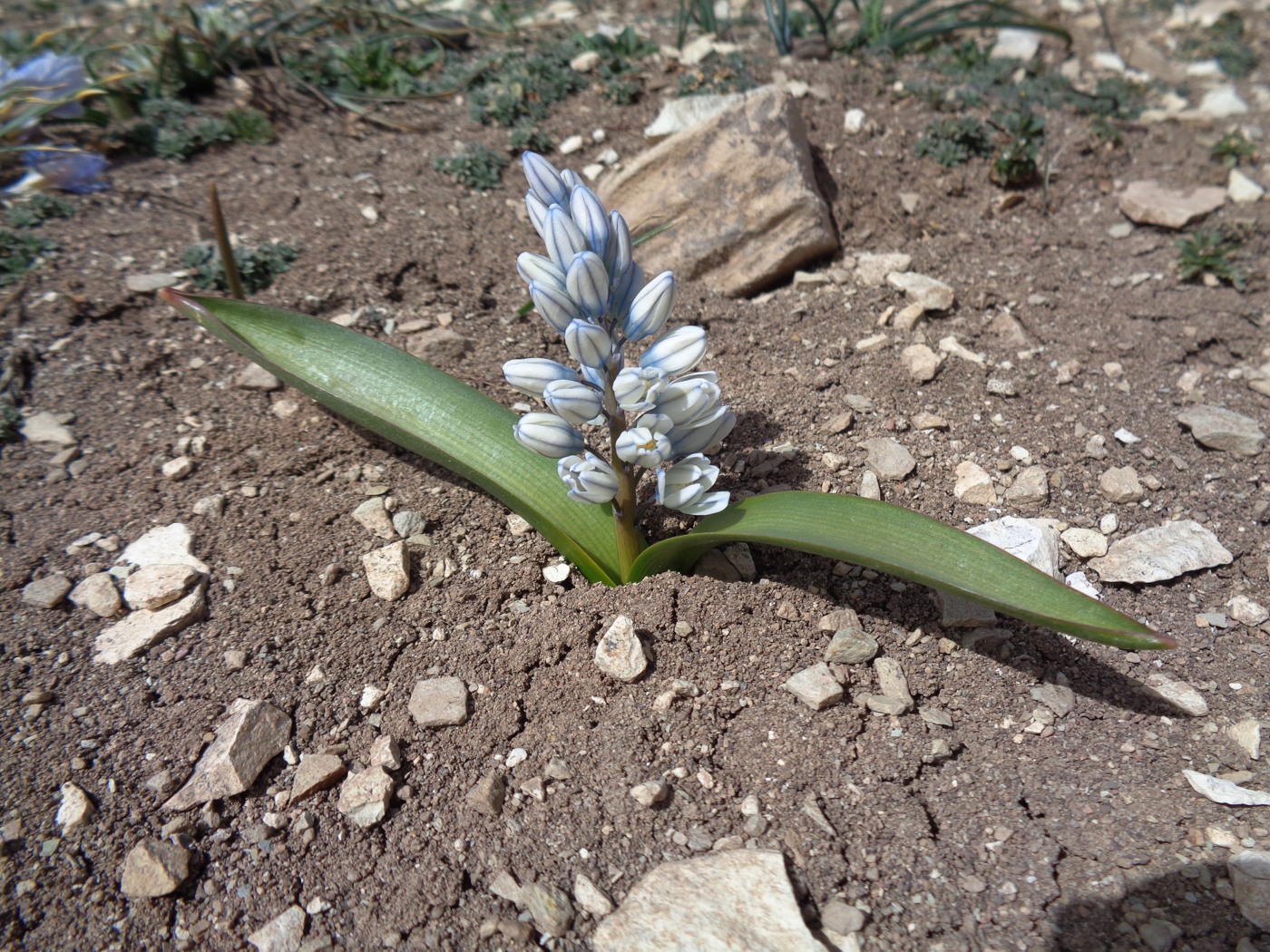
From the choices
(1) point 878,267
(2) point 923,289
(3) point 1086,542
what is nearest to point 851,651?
(3) point 1086,542

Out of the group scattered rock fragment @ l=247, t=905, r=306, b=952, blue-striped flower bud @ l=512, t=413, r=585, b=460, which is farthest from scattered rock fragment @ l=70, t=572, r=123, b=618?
blue-striped flower bud @ l=512, t=413, r=585, b=460

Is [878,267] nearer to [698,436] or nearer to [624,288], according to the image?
[698,436]

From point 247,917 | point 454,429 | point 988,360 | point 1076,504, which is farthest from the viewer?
point 988,360

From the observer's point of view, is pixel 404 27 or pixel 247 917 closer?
pixel 247 917

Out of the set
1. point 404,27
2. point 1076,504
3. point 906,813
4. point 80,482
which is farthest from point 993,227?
point 80,482

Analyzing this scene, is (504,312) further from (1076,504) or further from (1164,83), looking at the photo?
(1164,83)

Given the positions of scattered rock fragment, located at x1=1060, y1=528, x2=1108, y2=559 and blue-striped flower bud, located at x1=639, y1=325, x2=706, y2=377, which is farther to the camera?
scattered rock fragment, located at x1=1060, y1=528, x2=1108, y2=559

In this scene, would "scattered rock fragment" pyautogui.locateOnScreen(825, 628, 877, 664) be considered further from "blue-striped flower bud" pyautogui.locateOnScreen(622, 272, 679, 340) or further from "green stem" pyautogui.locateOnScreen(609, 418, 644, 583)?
"blue-striped flower bud" pyautogui.locateOnScreen(622, 272, 679, 340)
